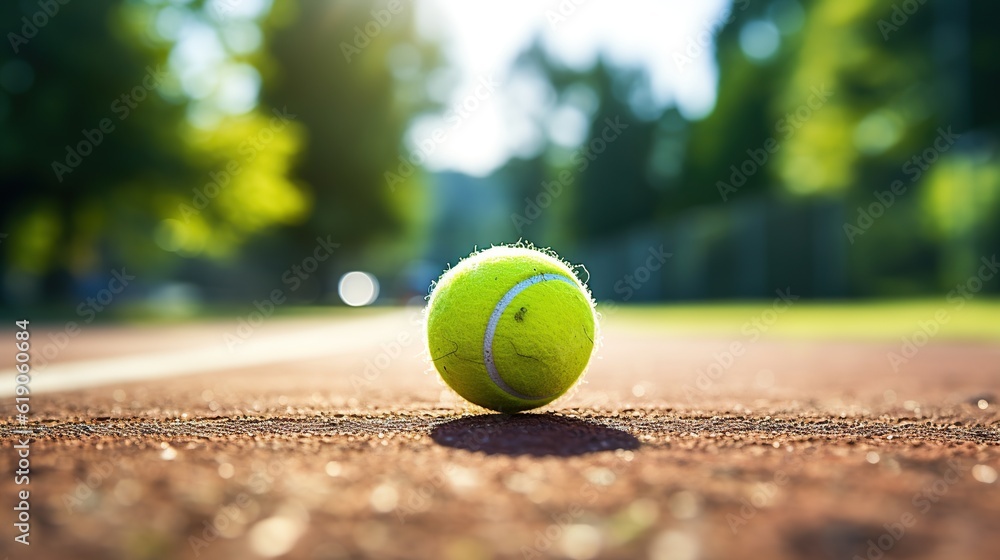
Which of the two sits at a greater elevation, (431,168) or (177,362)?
(431,168)

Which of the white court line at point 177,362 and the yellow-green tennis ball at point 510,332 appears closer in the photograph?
the yellow-green tennis ball at point 510,332

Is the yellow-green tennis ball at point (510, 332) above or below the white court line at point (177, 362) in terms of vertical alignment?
below

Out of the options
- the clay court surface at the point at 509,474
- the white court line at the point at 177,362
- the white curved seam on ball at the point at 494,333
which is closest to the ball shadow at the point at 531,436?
the clay court surface at the point at 509,474

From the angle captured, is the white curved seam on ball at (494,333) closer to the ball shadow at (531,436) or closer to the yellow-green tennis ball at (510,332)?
the yellow-green tennis ball at (510,332)

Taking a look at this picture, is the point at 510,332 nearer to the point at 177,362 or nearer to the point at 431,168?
the point at 177,362

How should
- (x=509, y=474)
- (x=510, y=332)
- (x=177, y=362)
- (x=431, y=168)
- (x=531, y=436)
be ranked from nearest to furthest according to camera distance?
1. (x=509, y=474)
2. (x=531, y=436)
3. (x=510, y=332)
4. (x=177, y=362)
5. (x=431, y=168)

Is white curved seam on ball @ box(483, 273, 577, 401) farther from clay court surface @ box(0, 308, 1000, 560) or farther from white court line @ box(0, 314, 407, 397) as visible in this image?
white court line @ box(0, 314, 407, 397)

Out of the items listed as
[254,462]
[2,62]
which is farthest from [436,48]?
[254,462]

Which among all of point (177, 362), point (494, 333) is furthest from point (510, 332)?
point (177, 362)
